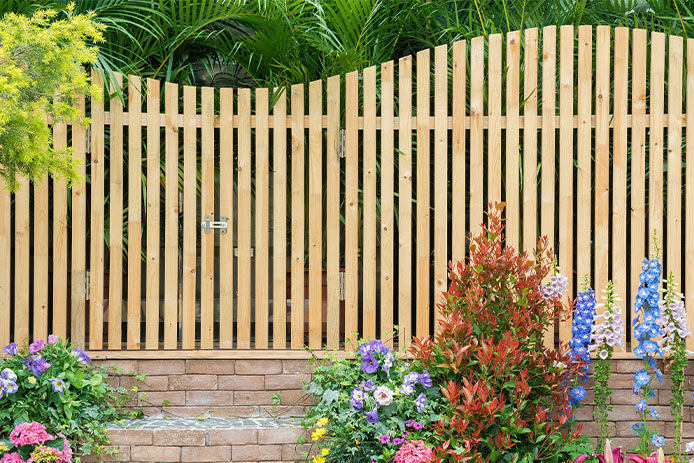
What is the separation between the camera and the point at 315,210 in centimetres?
431

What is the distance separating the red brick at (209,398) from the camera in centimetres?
425

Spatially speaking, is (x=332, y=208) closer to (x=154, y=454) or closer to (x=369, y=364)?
(x=369, y=364)

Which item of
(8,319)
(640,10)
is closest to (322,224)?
(8,319)

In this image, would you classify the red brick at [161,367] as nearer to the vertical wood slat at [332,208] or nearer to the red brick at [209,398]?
the red brick at [209,398]

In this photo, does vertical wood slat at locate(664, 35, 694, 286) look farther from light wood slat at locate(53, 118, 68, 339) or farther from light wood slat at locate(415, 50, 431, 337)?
light wood slat at locate(53, 118, 68, 339)

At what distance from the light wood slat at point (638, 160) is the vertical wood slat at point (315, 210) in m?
1.81

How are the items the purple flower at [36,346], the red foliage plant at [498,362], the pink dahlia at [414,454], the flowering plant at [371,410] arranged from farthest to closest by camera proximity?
the purple flower at [36,346], the flowering plant at [371,410], the red foliage plant at [498,362], the pink dahlia at [414,454]

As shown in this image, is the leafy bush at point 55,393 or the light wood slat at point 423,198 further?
the light wood slat at point 423,198

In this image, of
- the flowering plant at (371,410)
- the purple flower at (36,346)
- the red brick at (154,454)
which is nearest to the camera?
the flowering plant at (371,410)

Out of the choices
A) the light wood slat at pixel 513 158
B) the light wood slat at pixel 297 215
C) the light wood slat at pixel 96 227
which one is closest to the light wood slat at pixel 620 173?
the light wood slat at pixel 513 158

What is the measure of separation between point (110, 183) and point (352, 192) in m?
1.40

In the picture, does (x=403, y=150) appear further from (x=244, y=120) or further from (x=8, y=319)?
(x=8, y=319)

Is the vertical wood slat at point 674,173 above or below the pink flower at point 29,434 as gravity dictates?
above

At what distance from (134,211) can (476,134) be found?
2.03 meters
